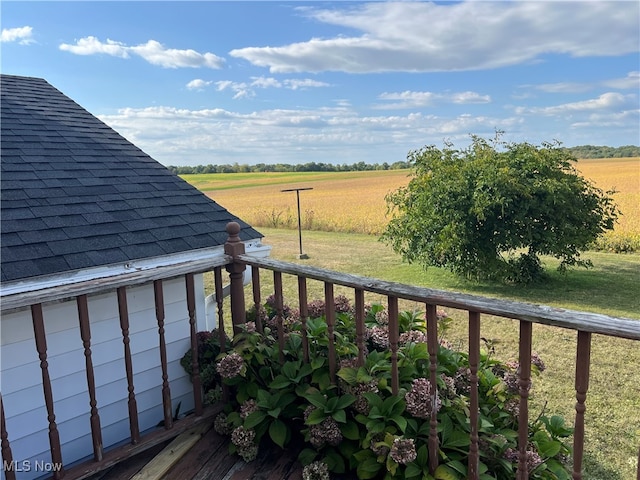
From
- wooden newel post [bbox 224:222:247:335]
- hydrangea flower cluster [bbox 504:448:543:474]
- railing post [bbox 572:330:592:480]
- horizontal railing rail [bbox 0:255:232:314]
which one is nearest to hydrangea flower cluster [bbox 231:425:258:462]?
wooden newel post [bbox 224:222:247:335]

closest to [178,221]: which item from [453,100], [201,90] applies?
[201,90]

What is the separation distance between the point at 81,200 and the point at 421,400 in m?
2.51

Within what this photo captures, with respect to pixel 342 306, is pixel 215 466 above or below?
below

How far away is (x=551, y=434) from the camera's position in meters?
1.98

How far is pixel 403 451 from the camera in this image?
5.33 ft

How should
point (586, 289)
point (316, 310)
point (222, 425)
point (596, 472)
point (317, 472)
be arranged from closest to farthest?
point (317, 472) → point (222, 425) → point (316, 310) → point (596, 472) → point (586, 289)

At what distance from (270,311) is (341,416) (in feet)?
3.40

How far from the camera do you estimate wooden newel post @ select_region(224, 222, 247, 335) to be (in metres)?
2.32

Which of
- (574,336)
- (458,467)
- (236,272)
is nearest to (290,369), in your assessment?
(236,272)

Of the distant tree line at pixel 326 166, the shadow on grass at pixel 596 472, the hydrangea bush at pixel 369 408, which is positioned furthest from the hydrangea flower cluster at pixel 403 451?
the distant tree line at pixel 326 166

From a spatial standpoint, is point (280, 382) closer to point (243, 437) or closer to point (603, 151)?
point (243, 437)

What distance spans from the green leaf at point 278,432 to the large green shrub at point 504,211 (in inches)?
214

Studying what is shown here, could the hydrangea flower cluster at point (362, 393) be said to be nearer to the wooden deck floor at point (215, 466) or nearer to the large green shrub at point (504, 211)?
the wooden deck floor at point (215, 466)

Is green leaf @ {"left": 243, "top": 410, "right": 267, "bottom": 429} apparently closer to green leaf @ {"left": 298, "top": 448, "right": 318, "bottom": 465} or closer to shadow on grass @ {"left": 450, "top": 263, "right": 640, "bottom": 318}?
green leaf @ {"left": 298, "top": 448, "right": 318, "bottom": 465}
